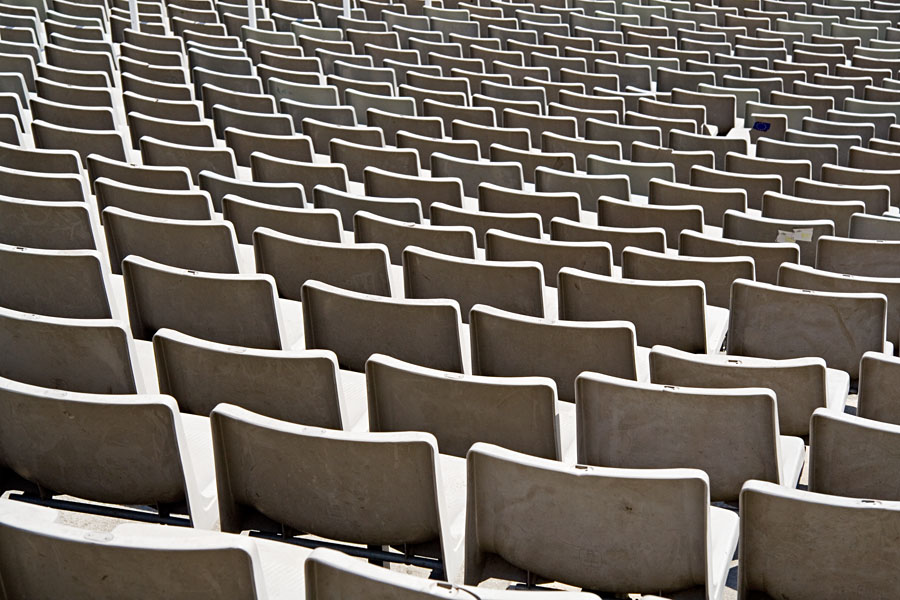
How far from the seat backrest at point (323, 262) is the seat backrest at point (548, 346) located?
2.39 ft

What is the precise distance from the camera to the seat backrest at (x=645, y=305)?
4.02 metres

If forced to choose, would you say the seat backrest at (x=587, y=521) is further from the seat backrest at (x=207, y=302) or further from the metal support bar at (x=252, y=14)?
the metal support bar at (x=252, y=14)

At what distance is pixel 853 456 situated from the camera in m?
2.87

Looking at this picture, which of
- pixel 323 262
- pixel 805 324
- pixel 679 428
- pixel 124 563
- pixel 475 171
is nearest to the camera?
pixel 124 563

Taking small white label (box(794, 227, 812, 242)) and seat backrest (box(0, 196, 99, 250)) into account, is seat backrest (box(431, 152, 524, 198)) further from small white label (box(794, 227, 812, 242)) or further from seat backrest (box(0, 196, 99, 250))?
seat backrest (box(0, 196, 99, 250))

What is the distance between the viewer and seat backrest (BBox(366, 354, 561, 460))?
3.02 m

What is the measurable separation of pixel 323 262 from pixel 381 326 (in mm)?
664

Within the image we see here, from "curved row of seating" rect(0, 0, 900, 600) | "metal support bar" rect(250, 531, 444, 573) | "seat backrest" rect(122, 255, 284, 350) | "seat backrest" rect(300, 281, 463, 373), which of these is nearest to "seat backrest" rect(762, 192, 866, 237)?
"curved row of seating" rect(0, 0, 900, 600)

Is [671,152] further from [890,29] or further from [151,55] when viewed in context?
[890,29]

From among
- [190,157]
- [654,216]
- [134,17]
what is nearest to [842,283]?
[654,216]

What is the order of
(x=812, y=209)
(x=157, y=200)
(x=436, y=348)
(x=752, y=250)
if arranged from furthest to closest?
(x=812, y=209)
(x=157, y=200)
(x=752, y=250)
(x=436, y=348)

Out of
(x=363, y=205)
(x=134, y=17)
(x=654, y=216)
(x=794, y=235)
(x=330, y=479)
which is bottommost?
(x=330, y=479)

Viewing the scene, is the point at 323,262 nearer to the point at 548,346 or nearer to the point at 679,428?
the point at 548,346

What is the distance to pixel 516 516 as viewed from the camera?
8.66 feet
